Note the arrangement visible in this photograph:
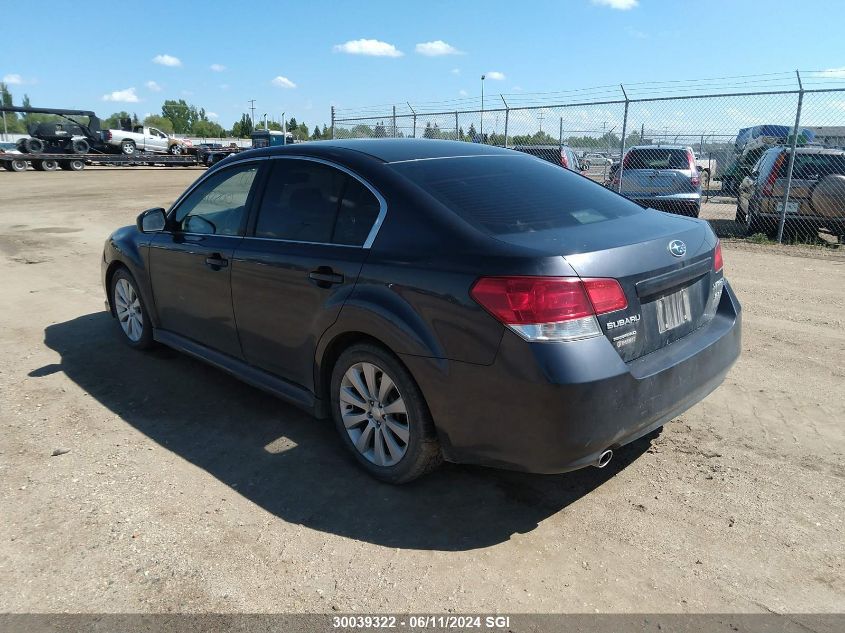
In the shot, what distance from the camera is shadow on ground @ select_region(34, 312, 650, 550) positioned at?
10.1ft

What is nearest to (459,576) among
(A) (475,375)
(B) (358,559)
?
(B) (358,559)

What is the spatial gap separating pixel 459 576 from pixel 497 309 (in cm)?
113

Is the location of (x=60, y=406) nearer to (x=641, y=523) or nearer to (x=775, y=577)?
(x=641, y=523)

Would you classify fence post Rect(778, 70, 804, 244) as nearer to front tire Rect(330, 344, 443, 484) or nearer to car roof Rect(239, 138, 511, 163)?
car roof Rect(239, 138, 511, 163)

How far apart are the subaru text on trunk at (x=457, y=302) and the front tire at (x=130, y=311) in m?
1.12

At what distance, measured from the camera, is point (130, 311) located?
17.9ft

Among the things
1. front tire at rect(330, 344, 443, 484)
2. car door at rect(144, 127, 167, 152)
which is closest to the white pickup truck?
car door at rect(144, 127, 167, 152)

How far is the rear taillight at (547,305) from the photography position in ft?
8.70

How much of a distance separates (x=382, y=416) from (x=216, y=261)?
170cm

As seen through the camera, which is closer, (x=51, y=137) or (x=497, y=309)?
(x=497, y=309)

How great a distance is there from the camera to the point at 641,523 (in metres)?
3.04

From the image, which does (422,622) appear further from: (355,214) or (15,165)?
(15,165)

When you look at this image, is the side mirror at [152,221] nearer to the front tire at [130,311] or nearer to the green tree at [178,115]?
the front tire at [130,311]

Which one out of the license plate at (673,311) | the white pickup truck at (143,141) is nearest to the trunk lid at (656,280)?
the license plate at (673,311)
